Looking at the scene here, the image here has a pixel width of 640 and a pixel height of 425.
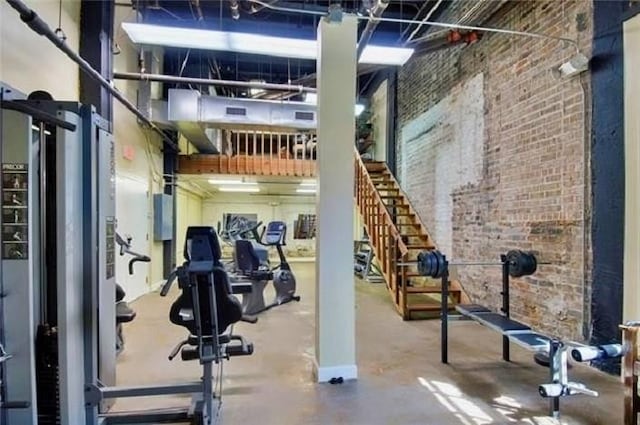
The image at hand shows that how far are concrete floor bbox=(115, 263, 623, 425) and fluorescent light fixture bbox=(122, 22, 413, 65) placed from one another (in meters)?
3.00

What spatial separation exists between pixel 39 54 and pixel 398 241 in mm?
4561

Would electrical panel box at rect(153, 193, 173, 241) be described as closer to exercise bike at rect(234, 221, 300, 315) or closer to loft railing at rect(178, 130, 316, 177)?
loft railing at rect(178, 130, 316, 177)

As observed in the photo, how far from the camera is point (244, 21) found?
7.05 metres

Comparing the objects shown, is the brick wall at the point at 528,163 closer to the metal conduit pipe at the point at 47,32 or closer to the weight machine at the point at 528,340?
the weight machine at the point at 528,340

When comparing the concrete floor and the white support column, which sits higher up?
the white support column

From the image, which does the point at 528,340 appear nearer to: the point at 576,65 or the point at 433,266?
the point at 433,266

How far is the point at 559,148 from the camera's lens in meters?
4.06

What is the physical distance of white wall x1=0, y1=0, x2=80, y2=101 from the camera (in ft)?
10.6

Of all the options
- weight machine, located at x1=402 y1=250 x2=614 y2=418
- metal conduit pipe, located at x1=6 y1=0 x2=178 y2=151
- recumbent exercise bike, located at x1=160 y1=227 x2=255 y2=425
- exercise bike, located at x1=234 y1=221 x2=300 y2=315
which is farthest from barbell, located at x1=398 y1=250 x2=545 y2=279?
metal conduit pipe, located at x1=6 y1=0 x2=178 y2=151

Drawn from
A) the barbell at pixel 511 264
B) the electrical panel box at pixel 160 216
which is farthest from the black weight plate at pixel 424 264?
the electrical panel box at pixel 160 216

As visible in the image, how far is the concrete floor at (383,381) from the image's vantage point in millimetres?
2764

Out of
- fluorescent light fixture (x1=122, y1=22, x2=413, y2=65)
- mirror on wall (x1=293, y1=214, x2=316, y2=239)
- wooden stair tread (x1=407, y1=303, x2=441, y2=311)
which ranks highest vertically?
fluorescent light fixture (x1=122, y1=22, x2=413, y2=65)

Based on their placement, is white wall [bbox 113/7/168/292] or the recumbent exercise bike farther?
white wall [bbox 113/7/168/292]

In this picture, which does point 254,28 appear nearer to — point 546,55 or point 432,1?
point 432,1
